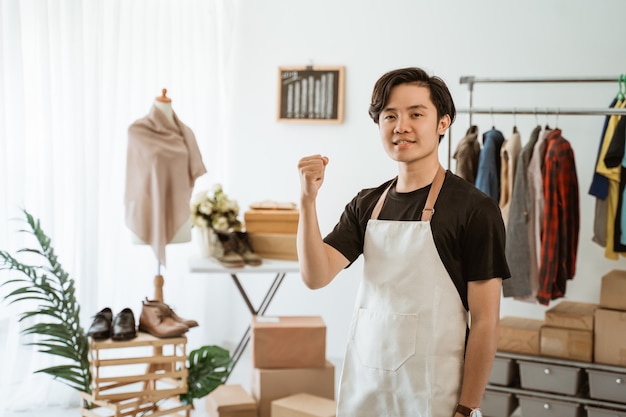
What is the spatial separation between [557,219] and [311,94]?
76.1 inches

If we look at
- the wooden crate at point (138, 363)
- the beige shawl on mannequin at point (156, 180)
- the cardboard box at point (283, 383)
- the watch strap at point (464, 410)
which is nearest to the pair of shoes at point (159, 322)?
the wooden crate at point (138, 363)

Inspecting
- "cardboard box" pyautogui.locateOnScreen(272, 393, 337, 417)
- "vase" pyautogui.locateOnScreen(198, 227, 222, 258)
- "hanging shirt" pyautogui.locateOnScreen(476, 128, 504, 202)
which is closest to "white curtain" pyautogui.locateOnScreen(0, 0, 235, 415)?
"vase" pyautogui.locateOnScreen(198, 227, 222, 258)

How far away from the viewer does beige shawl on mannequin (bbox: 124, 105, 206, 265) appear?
11.0 ft

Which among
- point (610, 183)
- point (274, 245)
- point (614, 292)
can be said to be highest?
point (610, 183)

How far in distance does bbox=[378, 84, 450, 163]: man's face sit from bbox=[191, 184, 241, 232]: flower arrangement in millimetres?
2145

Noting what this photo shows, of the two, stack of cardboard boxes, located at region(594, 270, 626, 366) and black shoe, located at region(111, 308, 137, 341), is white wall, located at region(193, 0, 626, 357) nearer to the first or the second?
stack of cardboard boxes, located at region(594, 270, 626, 366)

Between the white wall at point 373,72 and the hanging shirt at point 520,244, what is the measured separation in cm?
89

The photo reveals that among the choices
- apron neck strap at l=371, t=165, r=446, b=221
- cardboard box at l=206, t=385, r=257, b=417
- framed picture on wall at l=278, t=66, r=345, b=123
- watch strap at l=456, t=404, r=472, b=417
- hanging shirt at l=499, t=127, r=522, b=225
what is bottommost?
cardboard box at l=206, t=385, r=257, b=417

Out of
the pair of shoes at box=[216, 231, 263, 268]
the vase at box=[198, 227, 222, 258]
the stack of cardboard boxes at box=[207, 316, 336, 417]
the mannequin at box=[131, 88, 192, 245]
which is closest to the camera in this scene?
the stack of cardboard boxes at box=[207, 316, 336, 417]

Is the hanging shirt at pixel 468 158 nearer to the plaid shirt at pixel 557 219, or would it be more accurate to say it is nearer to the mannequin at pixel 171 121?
the plaid shirt at pixel 557 219

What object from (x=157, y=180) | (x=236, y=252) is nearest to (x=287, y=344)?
(x=236, y=252)

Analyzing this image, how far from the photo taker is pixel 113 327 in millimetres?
2848

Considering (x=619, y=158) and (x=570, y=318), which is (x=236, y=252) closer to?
(x=570, y=318)

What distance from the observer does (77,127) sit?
11.5ft
